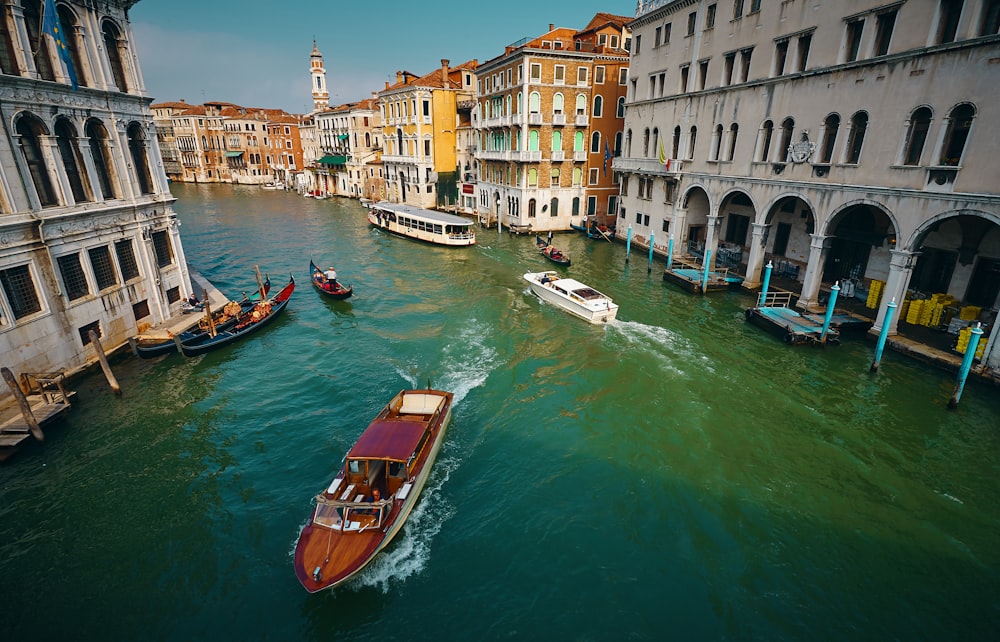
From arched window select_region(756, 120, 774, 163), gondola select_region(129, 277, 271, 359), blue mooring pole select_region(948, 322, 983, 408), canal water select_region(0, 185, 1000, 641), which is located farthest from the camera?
arched window select_region(756, 120, 774, 163)

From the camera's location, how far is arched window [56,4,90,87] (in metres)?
16.9

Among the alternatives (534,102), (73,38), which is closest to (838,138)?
(534,102)

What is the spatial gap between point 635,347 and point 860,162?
40.7 feet

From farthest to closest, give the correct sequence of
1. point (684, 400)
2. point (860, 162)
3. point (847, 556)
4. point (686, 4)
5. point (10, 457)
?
point (686, 4) → point (860, 162) → point (684, 400) → point (10, 457) → point (847, 556)

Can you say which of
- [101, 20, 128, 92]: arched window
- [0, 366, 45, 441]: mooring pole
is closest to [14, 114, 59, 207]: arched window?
[101, 20, 128, 92]: arched window

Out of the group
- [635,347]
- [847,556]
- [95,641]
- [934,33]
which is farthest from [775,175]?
[95,641]

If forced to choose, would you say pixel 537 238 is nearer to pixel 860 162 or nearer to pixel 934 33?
pixel 860 162

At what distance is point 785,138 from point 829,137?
2.42 meters

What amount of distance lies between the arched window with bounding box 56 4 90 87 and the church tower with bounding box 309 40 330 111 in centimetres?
8088

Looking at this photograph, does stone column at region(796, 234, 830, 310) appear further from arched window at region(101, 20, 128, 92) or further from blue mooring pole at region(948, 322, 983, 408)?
arched window at region(101, 20, 128, 92)

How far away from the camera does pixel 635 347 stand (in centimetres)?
2145

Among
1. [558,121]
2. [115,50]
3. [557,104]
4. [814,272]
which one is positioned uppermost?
[557,104]

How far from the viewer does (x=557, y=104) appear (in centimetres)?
4212

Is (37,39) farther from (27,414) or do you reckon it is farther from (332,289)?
(332,289)
